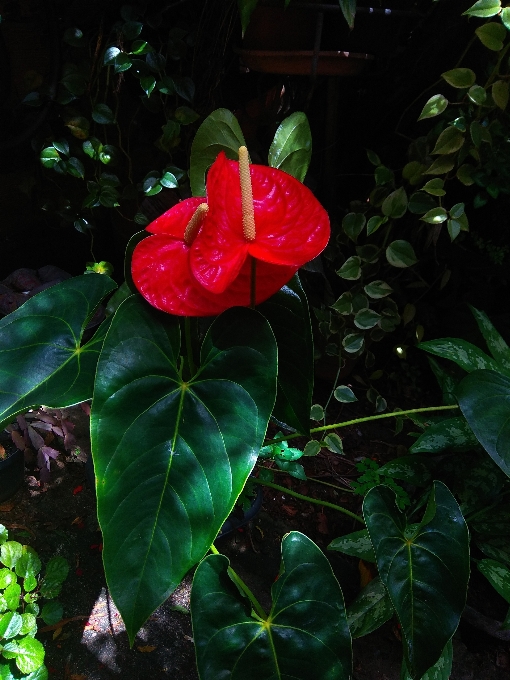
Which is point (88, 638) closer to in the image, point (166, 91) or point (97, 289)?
point (97, 289)

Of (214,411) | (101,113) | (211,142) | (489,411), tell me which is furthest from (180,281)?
(101,113)

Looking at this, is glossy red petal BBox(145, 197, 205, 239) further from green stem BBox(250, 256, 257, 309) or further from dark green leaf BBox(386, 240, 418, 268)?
dark green leaf BBox(386, 240, 418, 268)

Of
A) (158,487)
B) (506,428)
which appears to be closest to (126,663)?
(158,487)

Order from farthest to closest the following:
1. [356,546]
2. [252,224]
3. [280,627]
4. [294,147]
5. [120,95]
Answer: [120,95] → [356,546] → [294,147] → [280,627] → [252,224]

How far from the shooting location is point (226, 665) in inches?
24.4

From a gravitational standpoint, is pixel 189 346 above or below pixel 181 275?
below

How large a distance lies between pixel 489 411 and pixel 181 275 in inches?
17.8

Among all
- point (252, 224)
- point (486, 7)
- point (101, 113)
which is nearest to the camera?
point (252, 224)

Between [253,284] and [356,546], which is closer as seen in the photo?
[253,284]

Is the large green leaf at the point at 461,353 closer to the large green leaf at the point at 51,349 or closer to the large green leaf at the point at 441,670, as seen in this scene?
the large green leaf at the point at 441,670

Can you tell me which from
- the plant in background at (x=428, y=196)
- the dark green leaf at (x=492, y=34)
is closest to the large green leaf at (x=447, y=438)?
the plant in background at (x=428, y=196)

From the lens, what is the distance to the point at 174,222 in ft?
1.95

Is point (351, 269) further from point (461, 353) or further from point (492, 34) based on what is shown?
point (492, 34)

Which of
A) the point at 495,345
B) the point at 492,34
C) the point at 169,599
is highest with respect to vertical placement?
the point at 492,34
